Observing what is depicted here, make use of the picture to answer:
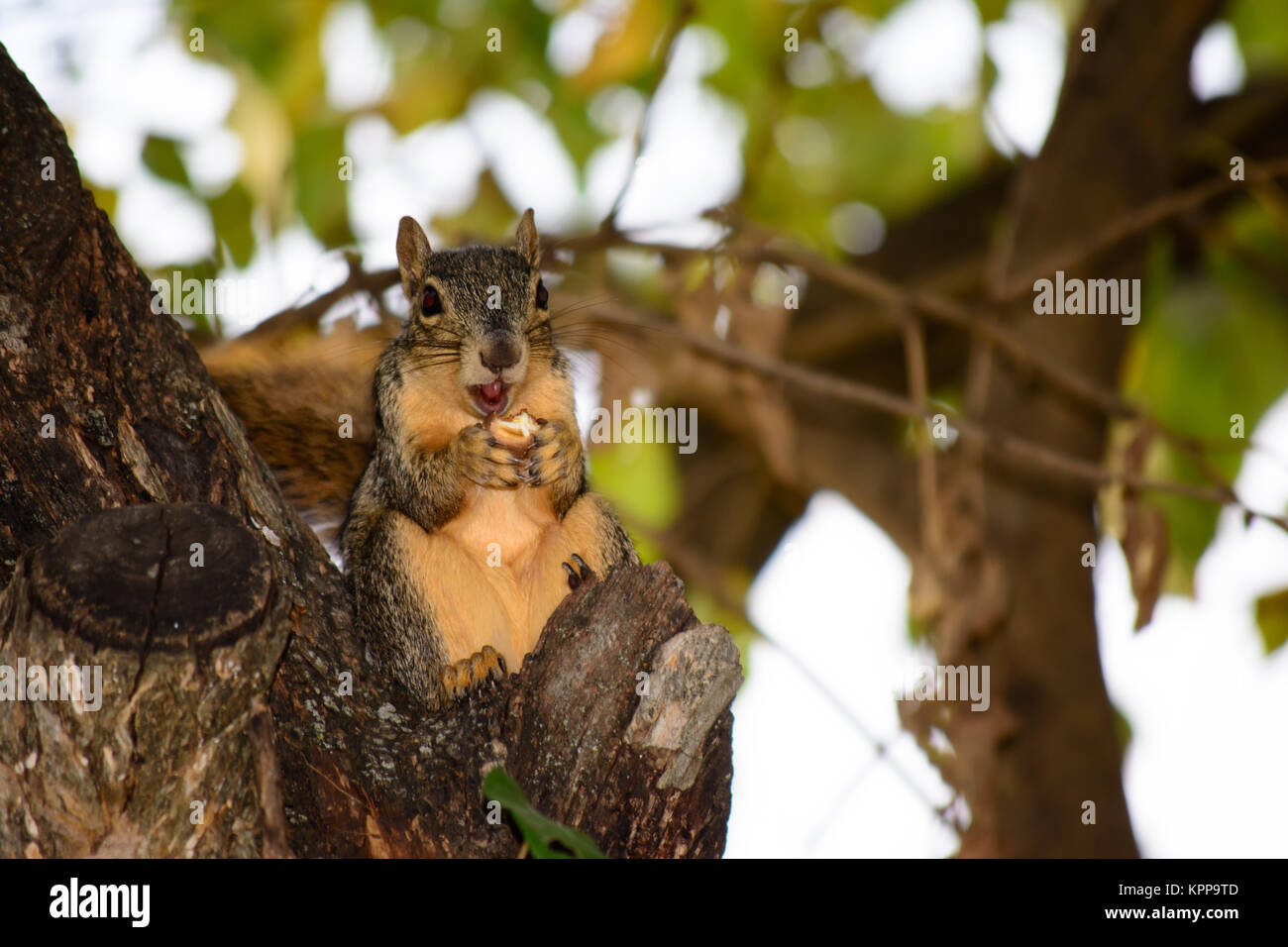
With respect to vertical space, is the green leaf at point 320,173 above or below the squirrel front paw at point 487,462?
above

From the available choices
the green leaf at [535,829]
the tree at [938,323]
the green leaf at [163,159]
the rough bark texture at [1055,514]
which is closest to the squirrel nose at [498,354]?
the tree at [938,323]

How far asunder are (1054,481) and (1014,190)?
3.25ft

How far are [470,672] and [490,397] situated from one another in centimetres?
64

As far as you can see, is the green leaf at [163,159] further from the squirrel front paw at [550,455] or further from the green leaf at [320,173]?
the squirrel front paw at [550,455]

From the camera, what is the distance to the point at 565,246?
3529 millimetres

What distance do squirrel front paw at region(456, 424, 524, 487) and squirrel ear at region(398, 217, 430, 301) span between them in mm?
580

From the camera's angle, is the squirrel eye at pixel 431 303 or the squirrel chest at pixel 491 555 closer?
the squirrel chest at pixel 491 555

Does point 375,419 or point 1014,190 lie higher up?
point 1014,190

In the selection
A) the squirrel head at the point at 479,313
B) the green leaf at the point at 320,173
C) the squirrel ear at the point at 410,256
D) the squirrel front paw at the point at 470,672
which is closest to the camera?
the squirrel front paw at the point at 470,672

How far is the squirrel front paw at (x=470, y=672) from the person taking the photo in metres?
2.47
